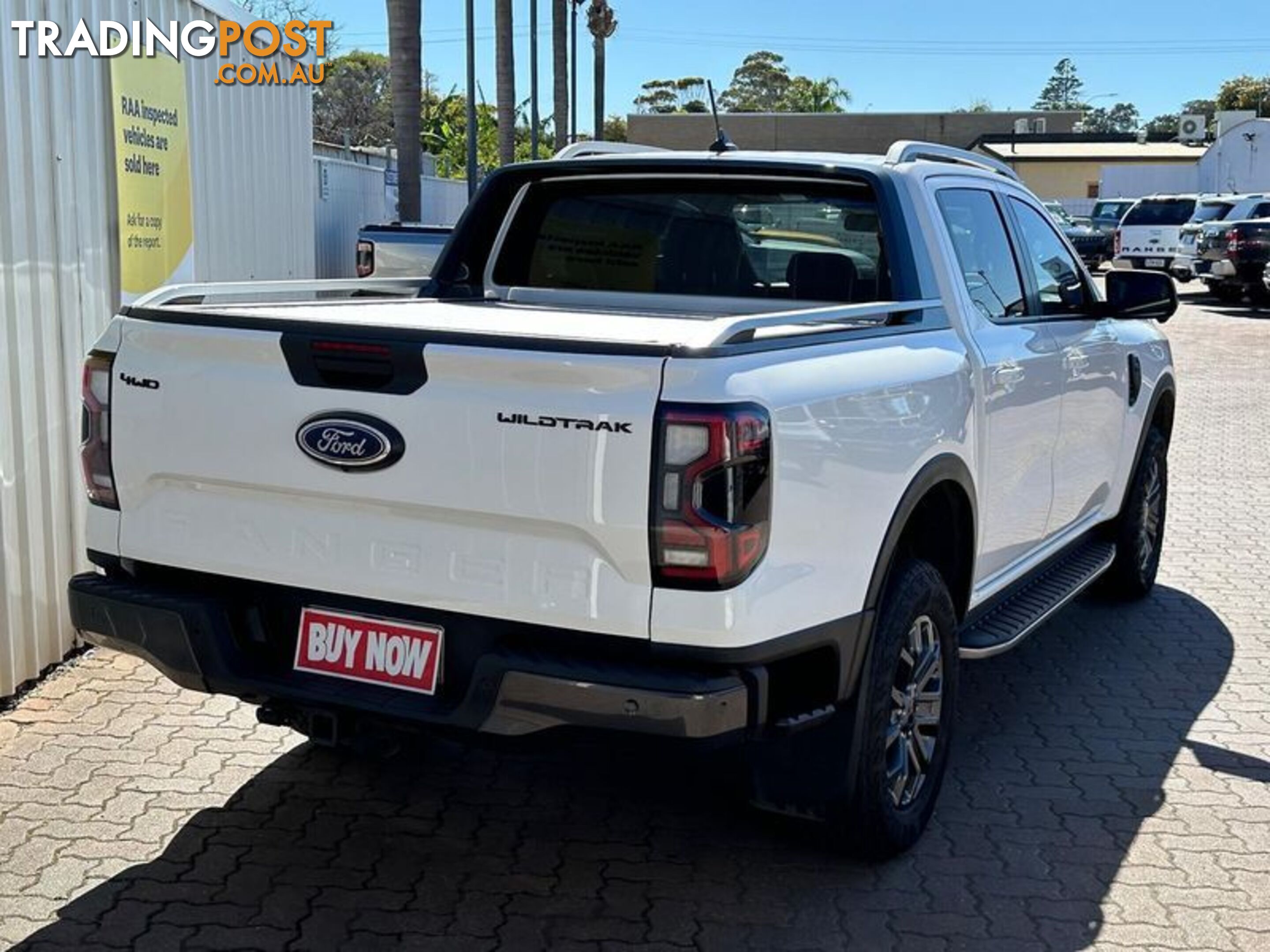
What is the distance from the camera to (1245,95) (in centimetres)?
10012

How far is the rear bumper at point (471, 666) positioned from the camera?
316 cm

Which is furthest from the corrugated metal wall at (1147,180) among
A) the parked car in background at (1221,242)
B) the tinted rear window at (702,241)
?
the tinted rear window at (702,241)

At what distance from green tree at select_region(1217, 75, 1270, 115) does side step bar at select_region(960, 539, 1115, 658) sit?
9876 cm

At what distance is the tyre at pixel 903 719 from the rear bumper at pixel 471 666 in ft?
0.72

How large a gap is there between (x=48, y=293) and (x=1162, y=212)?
2975 centimetres

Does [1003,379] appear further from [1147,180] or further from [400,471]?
[1147,180]

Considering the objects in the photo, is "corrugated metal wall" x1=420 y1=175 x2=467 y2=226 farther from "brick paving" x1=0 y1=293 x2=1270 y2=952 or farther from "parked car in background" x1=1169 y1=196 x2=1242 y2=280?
"brick paving" x1=0 y1=293 x2=1270 y2=952

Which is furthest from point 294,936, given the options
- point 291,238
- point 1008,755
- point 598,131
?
point 598,131

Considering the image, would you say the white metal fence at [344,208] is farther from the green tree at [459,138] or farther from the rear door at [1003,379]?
the green tree at [459,138]

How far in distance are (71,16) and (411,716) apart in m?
3.35

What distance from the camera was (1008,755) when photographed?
4.93 meters

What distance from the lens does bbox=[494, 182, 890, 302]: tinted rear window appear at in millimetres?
4691

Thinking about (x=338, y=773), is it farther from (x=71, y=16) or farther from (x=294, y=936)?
(x=71, y=16)

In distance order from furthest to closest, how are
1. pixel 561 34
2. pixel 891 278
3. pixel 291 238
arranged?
pixel 561 34 < pixel 291 238 < pixel 891 278
